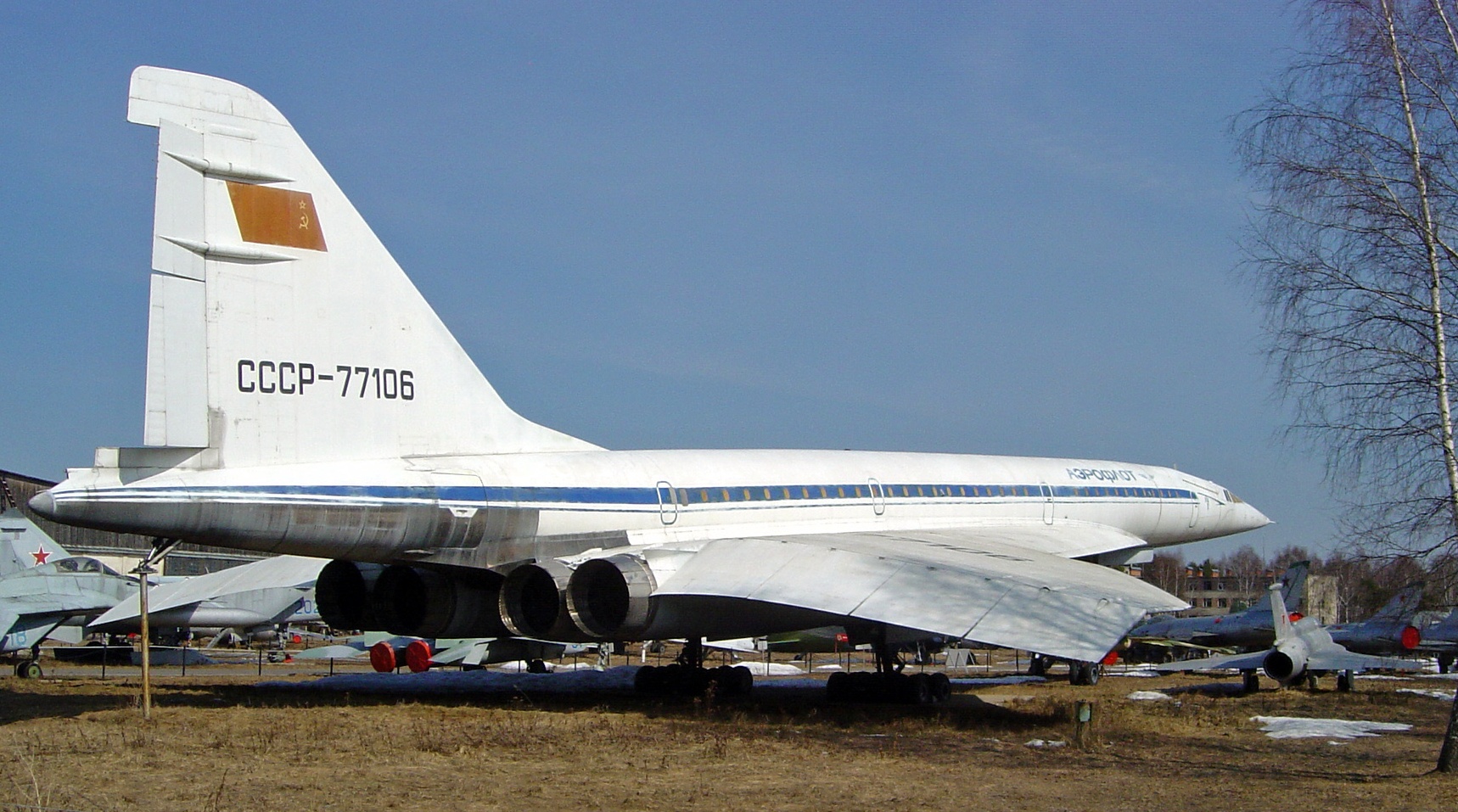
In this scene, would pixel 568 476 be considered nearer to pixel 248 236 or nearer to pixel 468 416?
pixel 468 416

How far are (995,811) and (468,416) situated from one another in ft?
24.7

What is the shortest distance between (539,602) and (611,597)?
0.74 m

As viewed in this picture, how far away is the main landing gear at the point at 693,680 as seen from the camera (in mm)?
16281

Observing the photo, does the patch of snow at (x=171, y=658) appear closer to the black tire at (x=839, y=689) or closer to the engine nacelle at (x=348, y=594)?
the engine nacelle at (x=348, y=594)

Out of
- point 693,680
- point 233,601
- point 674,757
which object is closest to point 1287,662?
point 693,680

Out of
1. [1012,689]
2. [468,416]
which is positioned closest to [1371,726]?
[1012,689]

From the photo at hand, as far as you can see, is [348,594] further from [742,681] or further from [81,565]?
[81,565]

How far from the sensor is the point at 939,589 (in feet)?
41.3

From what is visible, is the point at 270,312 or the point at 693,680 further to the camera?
the point at 693,680

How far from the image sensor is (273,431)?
11797 millimetres

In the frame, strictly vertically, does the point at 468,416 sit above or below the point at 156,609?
above

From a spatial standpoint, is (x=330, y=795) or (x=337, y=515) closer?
(x=330, y=795)

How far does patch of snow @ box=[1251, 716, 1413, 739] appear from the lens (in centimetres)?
1230

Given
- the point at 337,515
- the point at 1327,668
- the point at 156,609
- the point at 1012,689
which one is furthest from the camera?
the point at 156,609
